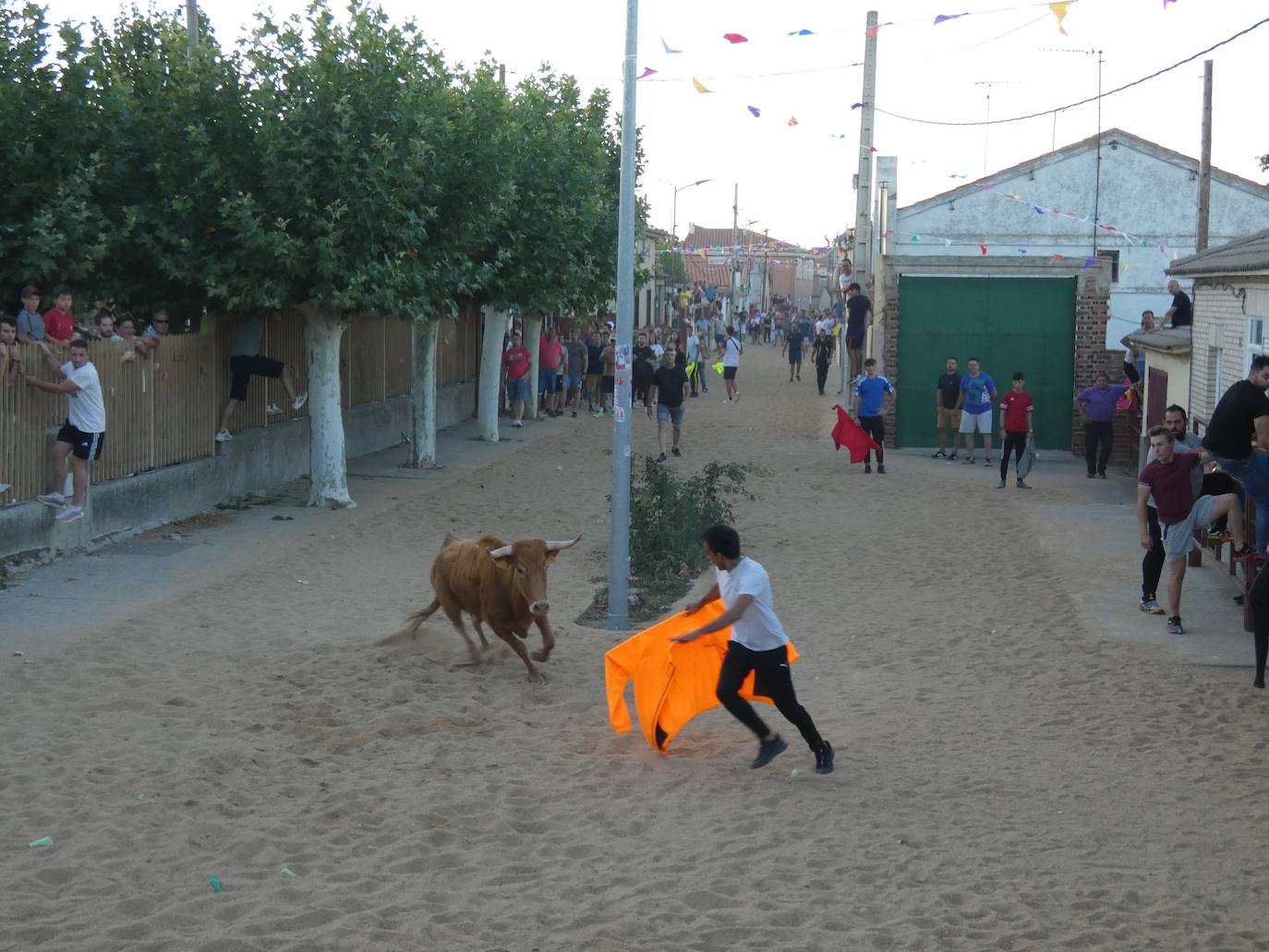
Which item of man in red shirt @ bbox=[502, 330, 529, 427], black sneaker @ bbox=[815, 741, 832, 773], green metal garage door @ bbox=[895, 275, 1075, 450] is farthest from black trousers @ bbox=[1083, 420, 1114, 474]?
black sneaker @ bbox=[815, 741, 832, 773]

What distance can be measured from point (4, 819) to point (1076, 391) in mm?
21226

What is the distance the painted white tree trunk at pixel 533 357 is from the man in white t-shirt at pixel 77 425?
15.2 m

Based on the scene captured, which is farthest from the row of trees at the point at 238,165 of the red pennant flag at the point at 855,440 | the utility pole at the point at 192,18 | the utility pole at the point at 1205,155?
the utility pole at the point at 1205,155

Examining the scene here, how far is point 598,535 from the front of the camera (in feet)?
52.2

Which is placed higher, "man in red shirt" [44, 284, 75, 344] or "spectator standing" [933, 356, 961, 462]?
"man in red shirt" [44, 284, 75, 344]

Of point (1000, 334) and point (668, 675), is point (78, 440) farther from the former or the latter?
point (1000, 334)

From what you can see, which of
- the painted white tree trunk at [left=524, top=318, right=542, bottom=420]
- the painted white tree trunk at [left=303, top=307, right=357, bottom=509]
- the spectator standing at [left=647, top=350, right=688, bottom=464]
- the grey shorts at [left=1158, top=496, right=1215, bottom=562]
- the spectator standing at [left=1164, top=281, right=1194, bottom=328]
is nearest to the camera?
the grey shorts at [left=1158, top=496, right=1215, bottom=562]

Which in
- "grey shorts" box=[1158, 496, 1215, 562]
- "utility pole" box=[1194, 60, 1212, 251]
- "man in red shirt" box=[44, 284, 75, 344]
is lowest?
"grey shorts" box=[1158, 496, 1215, 562]

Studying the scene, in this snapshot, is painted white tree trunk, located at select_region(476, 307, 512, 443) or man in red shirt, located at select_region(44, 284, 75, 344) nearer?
man in red shirt, located at select_region(44, 284, 75, 344)

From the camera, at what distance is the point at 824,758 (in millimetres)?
7844

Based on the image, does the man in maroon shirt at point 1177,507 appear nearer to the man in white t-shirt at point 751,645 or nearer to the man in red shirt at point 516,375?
the man in white t-shirt at point 751,645

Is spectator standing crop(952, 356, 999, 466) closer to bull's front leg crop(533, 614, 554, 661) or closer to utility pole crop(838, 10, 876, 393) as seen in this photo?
utility pole crop(838, 10, 876, 393)

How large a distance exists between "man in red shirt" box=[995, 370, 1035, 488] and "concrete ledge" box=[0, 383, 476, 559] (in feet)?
32.6

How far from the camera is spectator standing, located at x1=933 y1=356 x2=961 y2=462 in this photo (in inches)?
939
